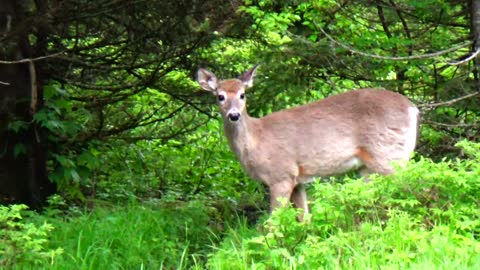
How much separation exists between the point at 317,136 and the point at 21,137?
122 inches

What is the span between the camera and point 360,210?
6.19 metres

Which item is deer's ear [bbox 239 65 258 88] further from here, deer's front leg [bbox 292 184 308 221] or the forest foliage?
deer's front leg [bbox 292 184 308 221]

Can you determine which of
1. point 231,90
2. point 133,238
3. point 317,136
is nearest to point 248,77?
point 231,90

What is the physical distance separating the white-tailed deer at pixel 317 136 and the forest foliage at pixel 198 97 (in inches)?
10.3

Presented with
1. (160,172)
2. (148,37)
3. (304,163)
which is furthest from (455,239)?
(160,172)

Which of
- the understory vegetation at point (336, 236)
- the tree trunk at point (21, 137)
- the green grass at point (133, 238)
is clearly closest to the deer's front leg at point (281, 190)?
the green grass at point (133, 238)

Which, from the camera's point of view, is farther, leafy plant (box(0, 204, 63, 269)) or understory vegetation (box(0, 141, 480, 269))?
leafy plant (box(0, 204, 63, 269))

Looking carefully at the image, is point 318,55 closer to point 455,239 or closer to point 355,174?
point 355,174

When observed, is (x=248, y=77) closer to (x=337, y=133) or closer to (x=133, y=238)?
(x=337, y=133)

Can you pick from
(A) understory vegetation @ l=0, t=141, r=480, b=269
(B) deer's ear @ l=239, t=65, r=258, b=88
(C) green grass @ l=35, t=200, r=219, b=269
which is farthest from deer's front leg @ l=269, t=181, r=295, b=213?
(B) deer's ear @ l=239, t=65, r=258, b=88

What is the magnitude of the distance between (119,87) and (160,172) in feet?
6.74

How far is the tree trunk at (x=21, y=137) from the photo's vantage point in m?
9.34

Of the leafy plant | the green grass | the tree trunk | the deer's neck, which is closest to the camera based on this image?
the leafy plant

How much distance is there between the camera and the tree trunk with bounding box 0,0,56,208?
9.34 meters
